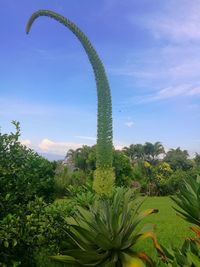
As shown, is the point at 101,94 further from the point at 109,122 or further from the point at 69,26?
the point at 69,26

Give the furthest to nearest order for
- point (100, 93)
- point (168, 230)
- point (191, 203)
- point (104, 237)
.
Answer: point (168, 230) < point (191, 203) < point (104, 237) < point (100, 93)

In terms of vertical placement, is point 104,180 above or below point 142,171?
below

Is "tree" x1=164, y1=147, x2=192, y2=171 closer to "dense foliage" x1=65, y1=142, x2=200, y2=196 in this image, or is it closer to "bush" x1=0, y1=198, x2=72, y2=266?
"dense foliage" x1=65, y1=142, x2=200, y2=196

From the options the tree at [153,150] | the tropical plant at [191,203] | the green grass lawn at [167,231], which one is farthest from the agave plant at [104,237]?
the tree at [153,150]

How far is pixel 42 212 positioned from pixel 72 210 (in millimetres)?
587

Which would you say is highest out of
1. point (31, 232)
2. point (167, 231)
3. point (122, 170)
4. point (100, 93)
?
point (122, 170)

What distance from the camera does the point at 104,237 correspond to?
580 centimetres

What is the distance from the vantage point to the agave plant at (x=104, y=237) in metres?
5.87

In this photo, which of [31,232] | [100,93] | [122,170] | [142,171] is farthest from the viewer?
[142,171]

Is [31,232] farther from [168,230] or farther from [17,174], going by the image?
[168,230]

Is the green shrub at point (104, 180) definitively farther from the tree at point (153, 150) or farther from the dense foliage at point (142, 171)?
the tree at point (153, 150)

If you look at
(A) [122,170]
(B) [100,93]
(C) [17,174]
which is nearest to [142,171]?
(A) [122,170]

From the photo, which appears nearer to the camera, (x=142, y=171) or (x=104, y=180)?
(x=104, y=180)

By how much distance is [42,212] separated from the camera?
663 centimetres
